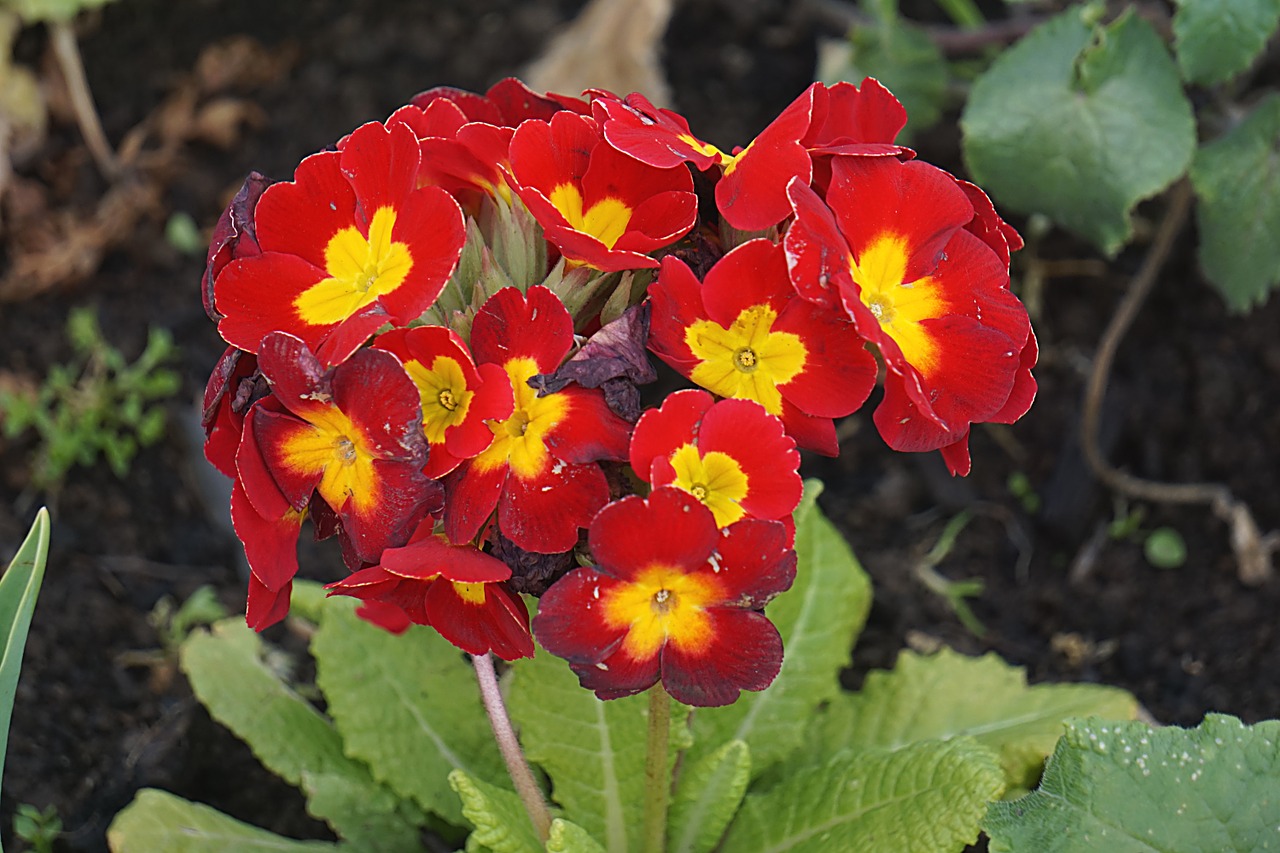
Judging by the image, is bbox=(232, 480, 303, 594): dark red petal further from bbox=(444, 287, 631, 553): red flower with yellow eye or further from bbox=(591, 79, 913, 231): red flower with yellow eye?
bbox=(591, 79, 913, 231): red flower with yellow eye

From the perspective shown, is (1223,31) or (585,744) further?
(1223,31)

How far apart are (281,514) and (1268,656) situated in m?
2.14

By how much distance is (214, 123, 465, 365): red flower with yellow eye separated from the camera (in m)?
1.39

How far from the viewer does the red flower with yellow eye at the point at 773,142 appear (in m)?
1.38

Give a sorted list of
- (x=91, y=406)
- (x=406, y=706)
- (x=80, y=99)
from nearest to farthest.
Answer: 1. (x=406, y=706)
2. (x=91, y=406)
3. (x=80, y=99)

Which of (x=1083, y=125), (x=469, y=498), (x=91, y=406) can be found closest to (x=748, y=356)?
(x=469, y=498)

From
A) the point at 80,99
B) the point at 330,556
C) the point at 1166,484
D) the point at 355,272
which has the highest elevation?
the point at 355,272

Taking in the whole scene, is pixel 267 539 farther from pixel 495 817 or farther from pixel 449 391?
pixel 495 817

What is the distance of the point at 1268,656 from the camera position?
2.71m

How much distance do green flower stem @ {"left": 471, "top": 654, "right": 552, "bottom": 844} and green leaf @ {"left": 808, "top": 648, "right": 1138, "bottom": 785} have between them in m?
0.66

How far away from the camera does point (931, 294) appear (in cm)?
147

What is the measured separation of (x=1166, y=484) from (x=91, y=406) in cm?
264

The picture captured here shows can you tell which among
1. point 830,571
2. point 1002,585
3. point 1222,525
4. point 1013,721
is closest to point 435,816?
point 830,571

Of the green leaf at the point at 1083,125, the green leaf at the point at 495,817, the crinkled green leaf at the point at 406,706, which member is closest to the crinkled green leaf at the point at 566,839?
the green leaf at the point at 495,817
